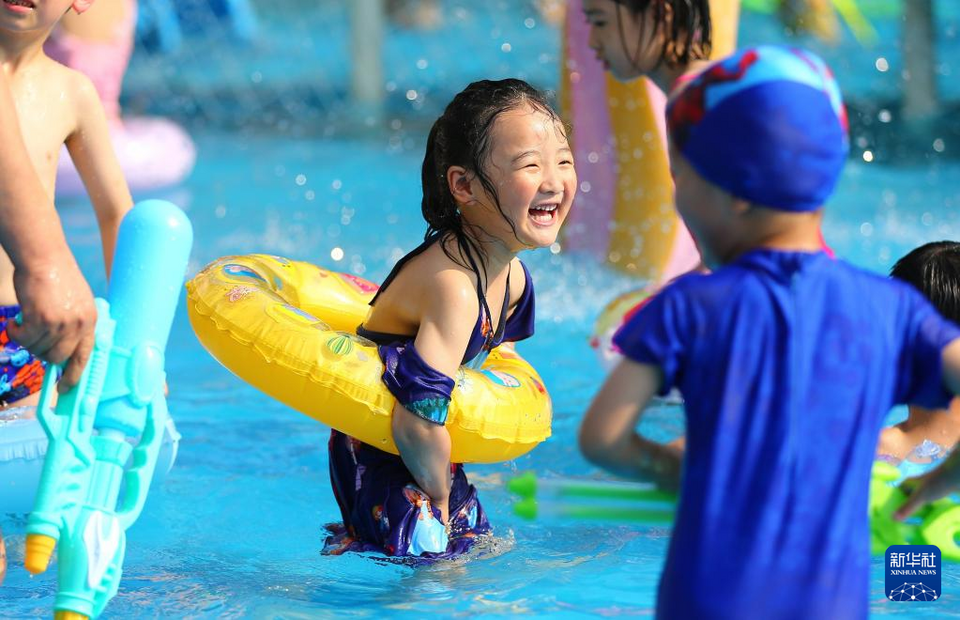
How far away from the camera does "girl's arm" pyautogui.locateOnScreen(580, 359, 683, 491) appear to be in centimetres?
197

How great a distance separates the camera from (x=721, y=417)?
77.0 inches

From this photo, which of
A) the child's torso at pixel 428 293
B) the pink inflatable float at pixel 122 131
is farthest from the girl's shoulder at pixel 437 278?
the pink inflatable float at pixel 122 131

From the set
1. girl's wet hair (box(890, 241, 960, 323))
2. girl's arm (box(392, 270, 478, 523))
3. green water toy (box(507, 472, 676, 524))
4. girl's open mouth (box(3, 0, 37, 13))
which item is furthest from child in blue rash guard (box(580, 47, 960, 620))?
girl's open mouth (box(3, 0, 37, 13))

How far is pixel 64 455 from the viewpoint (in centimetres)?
242

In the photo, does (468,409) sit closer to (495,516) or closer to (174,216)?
(495,516)

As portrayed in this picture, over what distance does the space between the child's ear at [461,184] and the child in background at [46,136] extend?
3.20 feet

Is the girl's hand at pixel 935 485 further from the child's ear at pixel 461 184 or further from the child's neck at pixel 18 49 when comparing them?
the child's neck at pixel 18 49

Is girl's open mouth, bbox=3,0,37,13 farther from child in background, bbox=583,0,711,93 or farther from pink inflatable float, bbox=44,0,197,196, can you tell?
pink inflatable float, bbox=44,0,197,196

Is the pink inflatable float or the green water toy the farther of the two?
the pink inflatable float

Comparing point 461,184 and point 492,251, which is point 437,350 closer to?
point 492,251

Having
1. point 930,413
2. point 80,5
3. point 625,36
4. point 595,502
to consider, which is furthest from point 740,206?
point 80,5

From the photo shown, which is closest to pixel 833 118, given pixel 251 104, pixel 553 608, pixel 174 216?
pixel 174 216

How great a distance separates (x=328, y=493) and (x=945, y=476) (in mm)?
2262

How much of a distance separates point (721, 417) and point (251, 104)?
9882 millimetres
